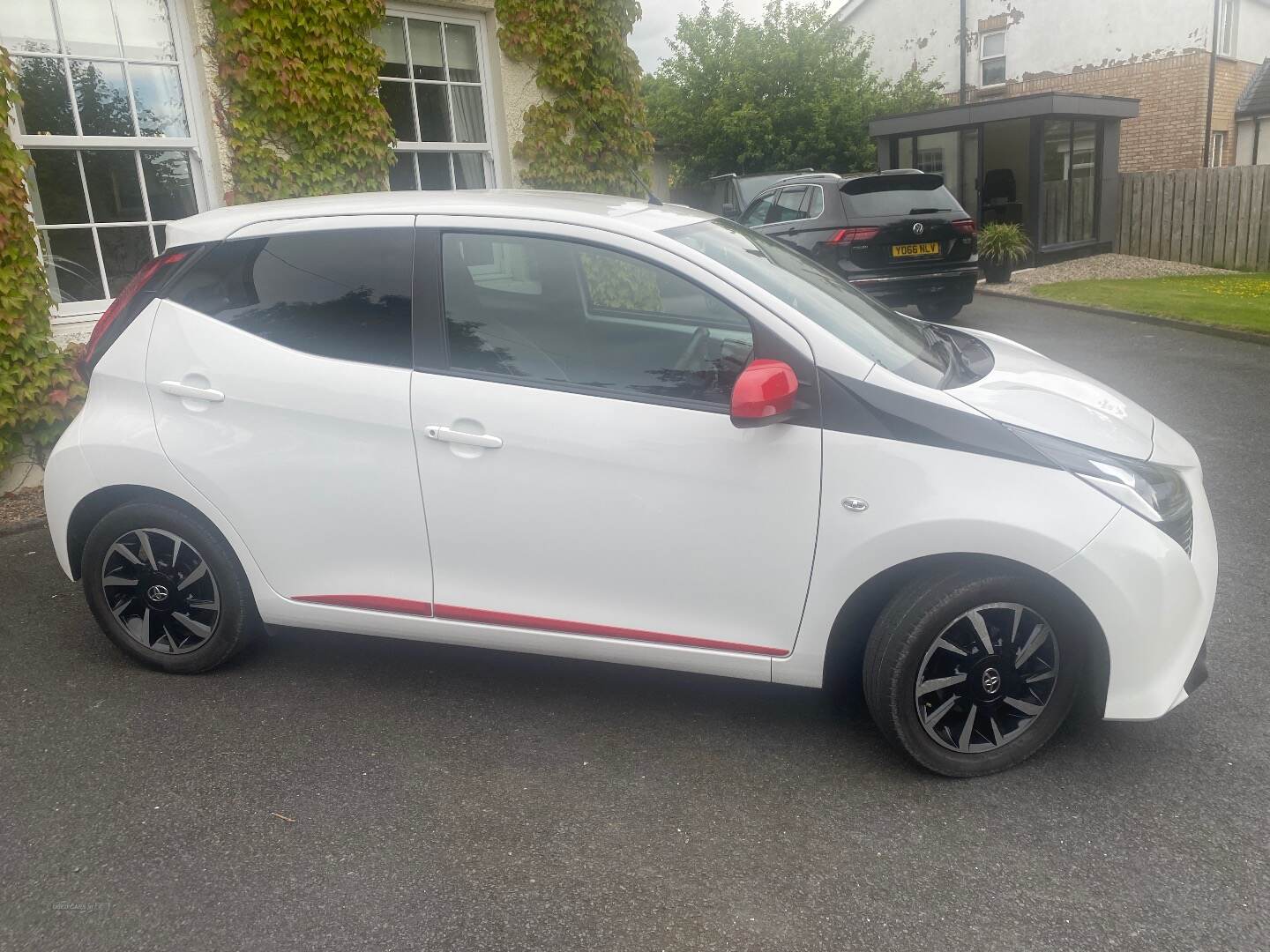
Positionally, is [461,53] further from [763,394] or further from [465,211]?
[763,394]

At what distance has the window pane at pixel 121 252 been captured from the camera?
7.36 metres

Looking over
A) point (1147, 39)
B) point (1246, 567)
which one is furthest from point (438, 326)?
point (1147, 39)

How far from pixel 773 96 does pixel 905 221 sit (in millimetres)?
16514

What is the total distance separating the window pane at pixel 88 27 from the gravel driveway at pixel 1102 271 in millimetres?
13187

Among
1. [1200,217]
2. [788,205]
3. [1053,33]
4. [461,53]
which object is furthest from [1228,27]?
[461,53]

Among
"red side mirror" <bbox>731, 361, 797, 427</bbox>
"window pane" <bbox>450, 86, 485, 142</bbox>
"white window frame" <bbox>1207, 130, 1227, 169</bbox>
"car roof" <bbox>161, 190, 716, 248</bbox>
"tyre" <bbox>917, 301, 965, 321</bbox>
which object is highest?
"window pane" <bbox>450, 86, 485, 142</bbox>

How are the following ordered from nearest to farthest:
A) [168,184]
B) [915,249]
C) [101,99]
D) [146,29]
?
[101,99]
[146,29]
[168,184]
[915,249]

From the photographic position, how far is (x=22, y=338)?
652 cm

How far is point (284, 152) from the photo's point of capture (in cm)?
791

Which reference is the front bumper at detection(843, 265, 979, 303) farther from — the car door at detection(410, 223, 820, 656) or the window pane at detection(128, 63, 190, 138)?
the car door at detection(410, 223, 820, 656)

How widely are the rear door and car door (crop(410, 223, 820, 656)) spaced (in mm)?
8537

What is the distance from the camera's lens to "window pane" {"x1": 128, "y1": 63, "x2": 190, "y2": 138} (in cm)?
735

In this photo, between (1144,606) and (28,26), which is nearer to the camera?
(1144,606)

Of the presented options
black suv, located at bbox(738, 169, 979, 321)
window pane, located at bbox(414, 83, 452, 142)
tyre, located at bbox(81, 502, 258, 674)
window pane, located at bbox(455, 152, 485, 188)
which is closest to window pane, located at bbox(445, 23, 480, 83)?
window pane, located at bbox(414, 83, 452, 142)
